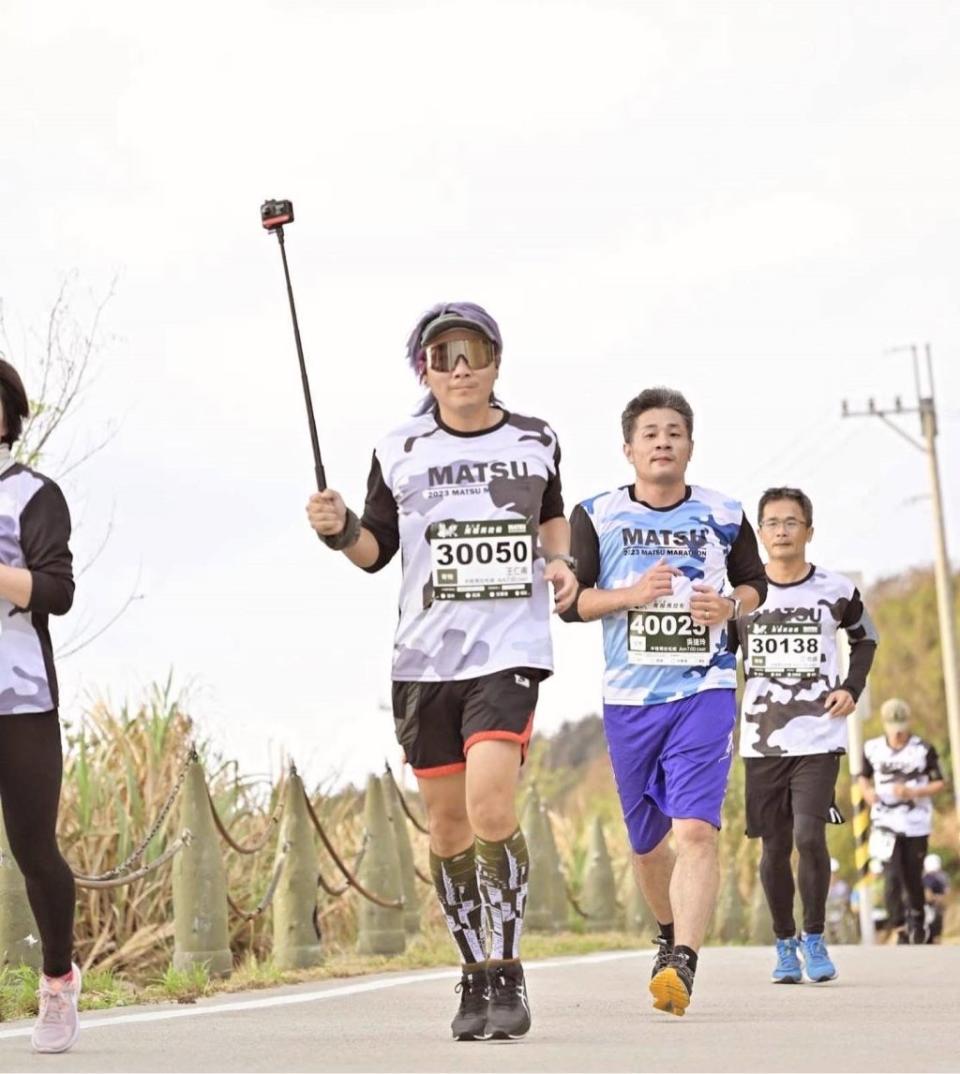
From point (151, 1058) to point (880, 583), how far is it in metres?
58.8

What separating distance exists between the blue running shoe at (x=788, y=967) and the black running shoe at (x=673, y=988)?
9.89ft

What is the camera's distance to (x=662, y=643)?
9.08 metres

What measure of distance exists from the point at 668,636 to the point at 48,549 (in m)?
2.60

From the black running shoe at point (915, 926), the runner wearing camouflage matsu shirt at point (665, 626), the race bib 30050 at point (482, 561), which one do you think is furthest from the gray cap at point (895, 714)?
the race bib 30050 at point (482, 561)

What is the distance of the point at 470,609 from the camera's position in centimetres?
782

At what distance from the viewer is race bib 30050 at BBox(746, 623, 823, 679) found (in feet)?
39.5

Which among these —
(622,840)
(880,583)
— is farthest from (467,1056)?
(880,583)

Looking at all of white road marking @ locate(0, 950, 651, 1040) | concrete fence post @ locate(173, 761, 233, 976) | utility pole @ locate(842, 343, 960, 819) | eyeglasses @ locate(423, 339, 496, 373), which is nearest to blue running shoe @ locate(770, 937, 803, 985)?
white road marking @ locate(0, 950, 651, 1040)

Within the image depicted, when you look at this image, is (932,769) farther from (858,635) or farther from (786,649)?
(786,649)

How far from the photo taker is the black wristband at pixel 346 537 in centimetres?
781

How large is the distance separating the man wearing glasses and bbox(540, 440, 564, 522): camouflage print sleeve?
380cm

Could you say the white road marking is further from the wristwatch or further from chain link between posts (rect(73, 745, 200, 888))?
the wristwatch

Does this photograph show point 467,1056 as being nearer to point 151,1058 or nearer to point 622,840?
point 151,1058

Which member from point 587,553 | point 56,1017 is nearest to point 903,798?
point 587,553
